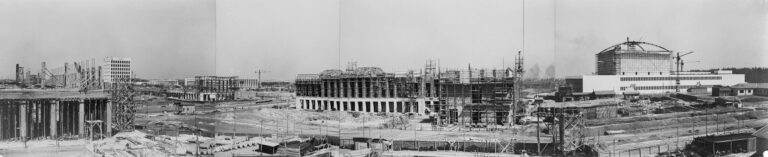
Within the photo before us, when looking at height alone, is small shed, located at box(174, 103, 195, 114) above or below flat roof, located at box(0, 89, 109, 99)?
below

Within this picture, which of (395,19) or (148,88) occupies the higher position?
(395,19)

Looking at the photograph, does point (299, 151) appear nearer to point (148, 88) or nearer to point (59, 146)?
point (59, 146)

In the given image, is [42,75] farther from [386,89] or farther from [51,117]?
[386,89]

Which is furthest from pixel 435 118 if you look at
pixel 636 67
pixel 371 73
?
pixel 636 67

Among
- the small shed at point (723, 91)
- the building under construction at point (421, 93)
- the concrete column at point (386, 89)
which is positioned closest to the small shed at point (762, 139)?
the small shed at point (723, 91)

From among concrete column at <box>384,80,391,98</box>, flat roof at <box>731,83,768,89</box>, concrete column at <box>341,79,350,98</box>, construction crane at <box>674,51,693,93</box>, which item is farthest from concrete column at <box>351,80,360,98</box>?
flat roof at <box>731,83,768,89</box>

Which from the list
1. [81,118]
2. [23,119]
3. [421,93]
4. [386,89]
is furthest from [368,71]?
[23,119]

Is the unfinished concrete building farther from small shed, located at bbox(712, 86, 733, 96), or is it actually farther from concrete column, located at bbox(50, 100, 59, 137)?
small shed, located at bbox(712, 86, 733, 96)
